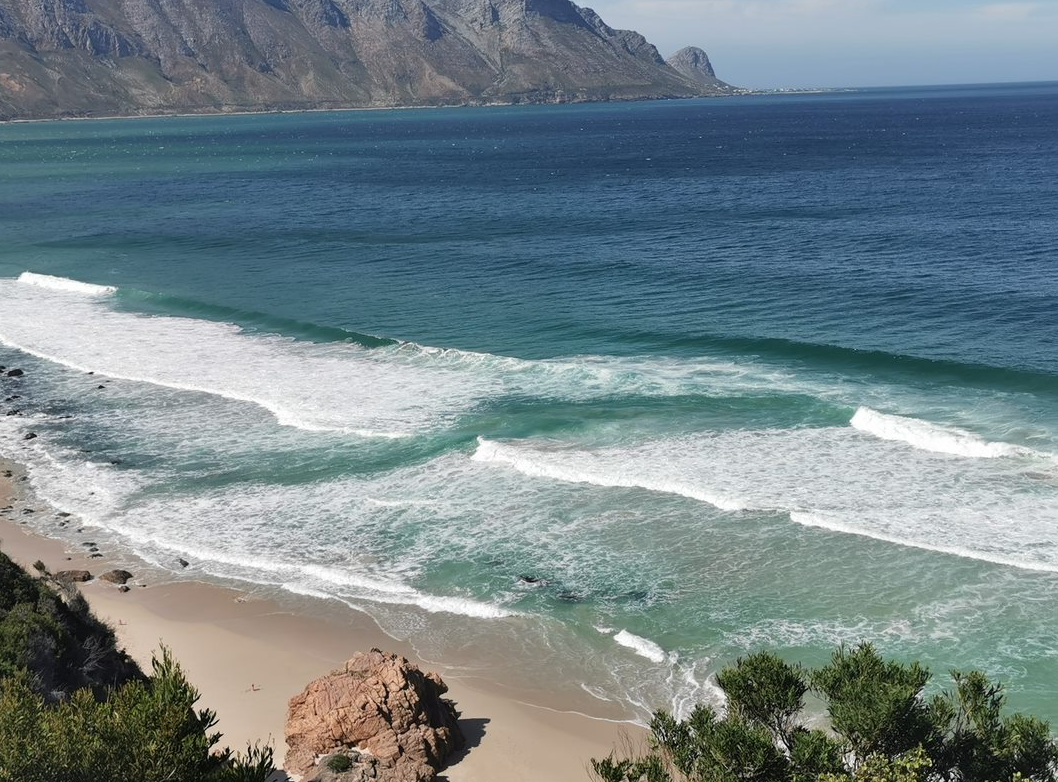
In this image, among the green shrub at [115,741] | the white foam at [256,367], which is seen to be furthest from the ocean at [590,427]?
the green shrub at [115,741]

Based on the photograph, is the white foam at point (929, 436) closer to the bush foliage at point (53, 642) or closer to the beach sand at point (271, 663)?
the beach sand at point (271, 663)

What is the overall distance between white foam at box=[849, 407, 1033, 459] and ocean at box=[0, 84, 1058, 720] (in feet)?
0.37

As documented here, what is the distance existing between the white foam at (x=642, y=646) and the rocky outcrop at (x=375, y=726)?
17.5 ft

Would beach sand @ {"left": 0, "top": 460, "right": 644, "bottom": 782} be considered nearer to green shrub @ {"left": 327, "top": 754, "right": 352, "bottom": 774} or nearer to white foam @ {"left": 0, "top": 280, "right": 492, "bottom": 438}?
green shrub @ {"left": 327, "top": 754, "right": 352, "bottom": 774}

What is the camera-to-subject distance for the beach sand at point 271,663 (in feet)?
72.6

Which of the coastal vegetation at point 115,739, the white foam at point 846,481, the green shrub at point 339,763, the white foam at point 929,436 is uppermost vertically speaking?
the coastal vegetation at point 115,739

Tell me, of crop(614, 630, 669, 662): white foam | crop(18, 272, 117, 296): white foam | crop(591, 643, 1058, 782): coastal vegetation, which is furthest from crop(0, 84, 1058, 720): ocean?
crop(591, 643, 1058, 782): coastal vegetation

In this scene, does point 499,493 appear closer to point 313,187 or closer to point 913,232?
point 913,232

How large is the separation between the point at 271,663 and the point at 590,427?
17673 millimetres

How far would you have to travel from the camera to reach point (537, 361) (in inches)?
1927

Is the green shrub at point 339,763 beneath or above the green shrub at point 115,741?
beneath

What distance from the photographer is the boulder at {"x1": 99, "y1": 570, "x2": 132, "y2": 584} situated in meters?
29.9

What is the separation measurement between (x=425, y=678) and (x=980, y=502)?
19.2 metres

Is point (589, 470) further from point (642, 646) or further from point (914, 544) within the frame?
point (642, 646)
